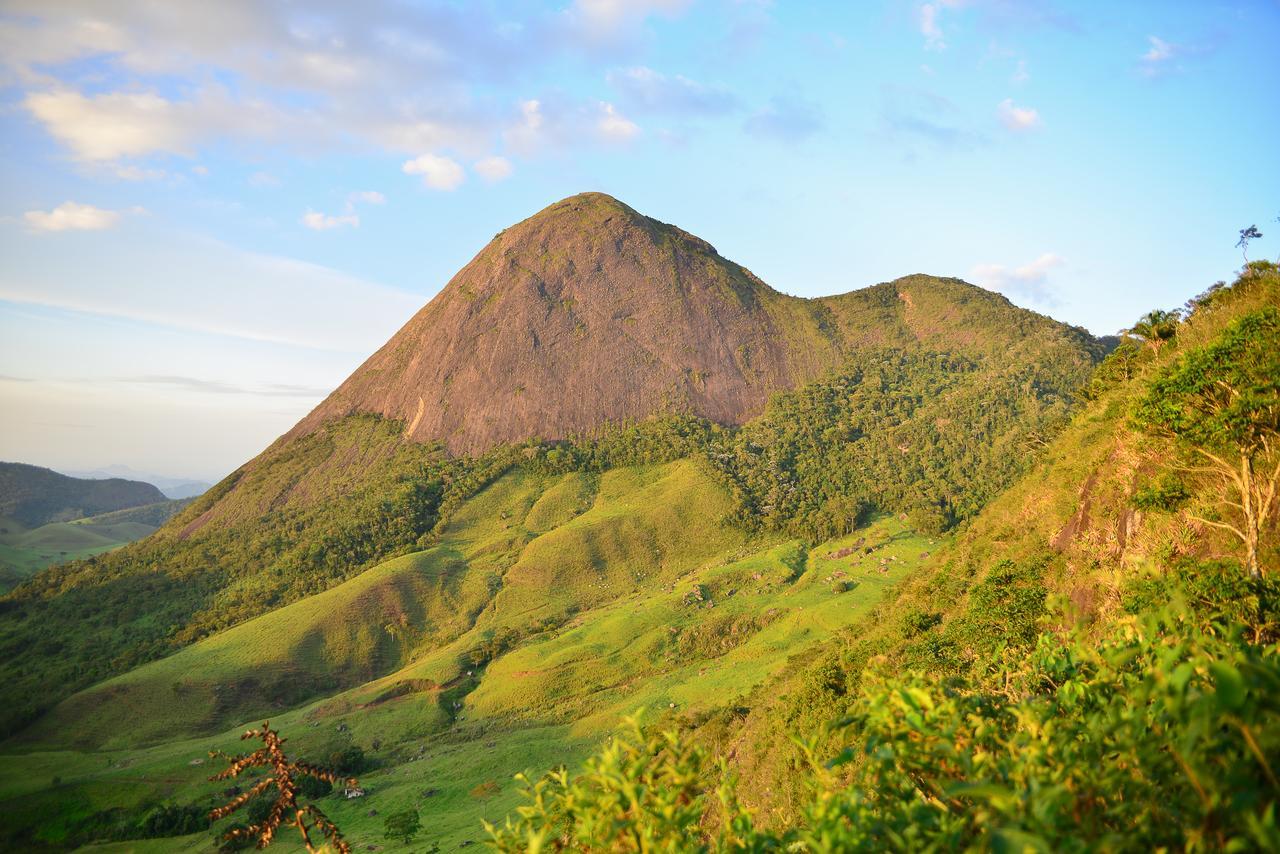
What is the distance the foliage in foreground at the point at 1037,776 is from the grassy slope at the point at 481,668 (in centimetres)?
3607

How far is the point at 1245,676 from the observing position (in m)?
4.80

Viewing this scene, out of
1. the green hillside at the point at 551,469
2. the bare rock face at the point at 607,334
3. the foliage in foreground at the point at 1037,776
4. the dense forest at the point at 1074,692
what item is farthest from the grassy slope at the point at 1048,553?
the bare rock face at the point at 607,334

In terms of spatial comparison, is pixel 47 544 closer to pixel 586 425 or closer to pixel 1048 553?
pixel 586 425

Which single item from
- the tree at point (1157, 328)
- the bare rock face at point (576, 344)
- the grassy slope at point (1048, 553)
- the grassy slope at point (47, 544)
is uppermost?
the bare rock face at point (576, 344)

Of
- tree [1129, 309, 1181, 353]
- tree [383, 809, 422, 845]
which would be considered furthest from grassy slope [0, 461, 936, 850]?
tree [1129, 309, 1181, 353]

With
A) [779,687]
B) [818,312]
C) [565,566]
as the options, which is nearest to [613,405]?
[565,566]

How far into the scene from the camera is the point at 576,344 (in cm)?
14262

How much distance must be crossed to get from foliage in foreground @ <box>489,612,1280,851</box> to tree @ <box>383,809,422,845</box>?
38430 mm

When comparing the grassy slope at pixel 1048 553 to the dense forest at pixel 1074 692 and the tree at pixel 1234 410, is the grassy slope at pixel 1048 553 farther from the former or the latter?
the tree at pixel 1234 410

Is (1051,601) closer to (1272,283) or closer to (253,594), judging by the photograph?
(1272,283)

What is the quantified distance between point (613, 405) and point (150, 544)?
287 feet

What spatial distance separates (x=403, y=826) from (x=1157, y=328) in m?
52.3

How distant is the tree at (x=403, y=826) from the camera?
39.1 meters

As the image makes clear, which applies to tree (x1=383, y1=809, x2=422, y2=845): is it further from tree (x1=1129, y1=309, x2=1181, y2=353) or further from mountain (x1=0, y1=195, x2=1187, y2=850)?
tree (x1=1129, y1=309, x2=1181, y2=353)
